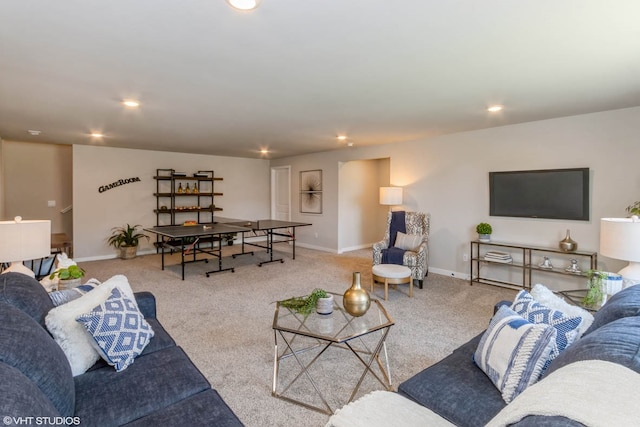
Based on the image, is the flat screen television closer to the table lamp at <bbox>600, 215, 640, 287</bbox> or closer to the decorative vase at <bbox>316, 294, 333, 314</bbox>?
the table lamp at <bbox>600, 215, 640, 287</bbox>

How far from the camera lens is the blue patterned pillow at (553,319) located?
1374 millimetres

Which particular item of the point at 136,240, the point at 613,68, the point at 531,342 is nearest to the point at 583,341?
the point at 531,342

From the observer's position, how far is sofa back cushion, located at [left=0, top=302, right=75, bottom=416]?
3.55ft

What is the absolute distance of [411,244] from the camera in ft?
16.2

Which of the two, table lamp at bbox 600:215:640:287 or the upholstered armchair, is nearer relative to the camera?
table lamp at bbox 600:215:640:287

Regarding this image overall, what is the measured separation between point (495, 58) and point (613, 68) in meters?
1.03

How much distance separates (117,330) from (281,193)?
23.2 feet

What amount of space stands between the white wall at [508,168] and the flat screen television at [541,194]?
9cm

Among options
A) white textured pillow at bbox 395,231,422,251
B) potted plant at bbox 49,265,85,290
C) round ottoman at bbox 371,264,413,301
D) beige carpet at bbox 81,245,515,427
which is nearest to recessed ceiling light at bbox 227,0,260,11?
potted plant at bbox 49,265,85,290

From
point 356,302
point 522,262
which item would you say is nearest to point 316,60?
point 356,302

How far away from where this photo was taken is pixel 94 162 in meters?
6.34

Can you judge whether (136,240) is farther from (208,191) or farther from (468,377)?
(468,377)

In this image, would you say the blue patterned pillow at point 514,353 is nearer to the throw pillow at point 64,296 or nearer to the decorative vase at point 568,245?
the throw pillow at point 64,296

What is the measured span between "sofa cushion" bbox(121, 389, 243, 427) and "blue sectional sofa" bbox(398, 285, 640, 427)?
2.49 ft
